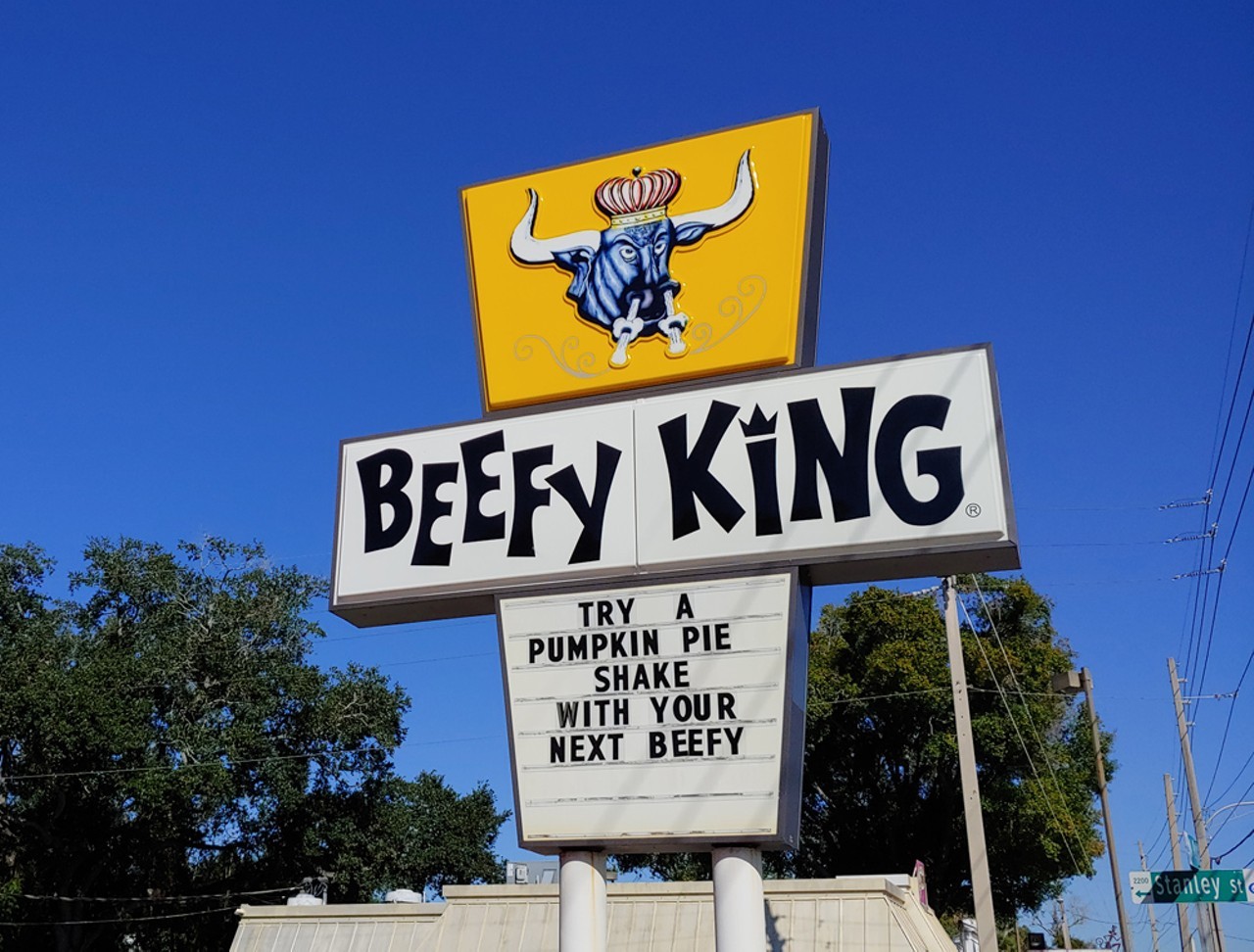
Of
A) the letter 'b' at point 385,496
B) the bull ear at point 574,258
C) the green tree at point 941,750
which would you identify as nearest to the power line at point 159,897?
the green tree at point 941,750

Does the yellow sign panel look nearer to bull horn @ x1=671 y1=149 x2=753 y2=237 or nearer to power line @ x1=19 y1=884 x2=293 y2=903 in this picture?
bull horn @ x1=671 y1=149 x2=753 y2=237

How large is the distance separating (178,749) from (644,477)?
25.9 metres

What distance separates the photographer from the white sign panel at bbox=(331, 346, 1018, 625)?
8352 millimetres

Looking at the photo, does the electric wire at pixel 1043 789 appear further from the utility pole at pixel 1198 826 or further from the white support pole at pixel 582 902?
the white support pole at pixel 582 902

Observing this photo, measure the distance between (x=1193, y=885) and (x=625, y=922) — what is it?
31.2 ft

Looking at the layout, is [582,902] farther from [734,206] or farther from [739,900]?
[734,206]

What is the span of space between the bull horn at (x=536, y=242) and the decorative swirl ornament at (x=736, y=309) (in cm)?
117

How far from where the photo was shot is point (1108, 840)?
1037 inches

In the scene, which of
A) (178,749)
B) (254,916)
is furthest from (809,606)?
(178,749)

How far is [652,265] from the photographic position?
9.54m

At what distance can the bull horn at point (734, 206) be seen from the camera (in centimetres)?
939

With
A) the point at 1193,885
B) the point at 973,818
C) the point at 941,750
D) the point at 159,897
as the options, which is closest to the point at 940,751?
the point at 941,750

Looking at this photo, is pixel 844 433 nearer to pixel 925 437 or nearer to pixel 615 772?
pixel 925 437

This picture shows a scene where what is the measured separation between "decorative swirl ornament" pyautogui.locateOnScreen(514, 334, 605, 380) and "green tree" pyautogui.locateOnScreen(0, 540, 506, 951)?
23762 millimetres
